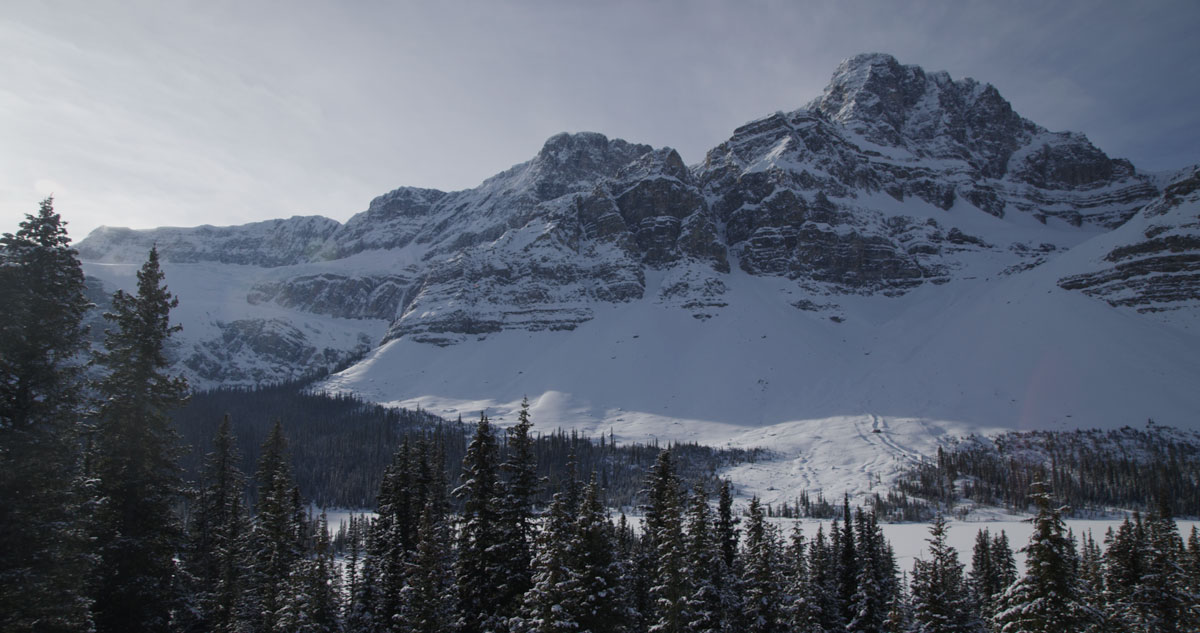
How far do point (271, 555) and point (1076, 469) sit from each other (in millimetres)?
168501

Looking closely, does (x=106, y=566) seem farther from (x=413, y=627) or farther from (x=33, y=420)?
(x=413, y=627)

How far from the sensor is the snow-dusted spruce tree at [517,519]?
28.3 metres

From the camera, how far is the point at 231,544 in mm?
36344

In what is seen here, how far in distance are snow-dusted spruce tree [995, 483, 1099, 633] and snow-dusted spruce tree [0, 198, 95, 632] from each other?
1113 inches

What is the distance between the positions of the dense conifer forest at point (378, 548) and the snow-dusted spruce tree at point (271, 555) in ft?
0.44

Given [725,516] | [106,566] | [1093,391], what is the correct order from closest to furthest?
[106,566], [725,516], [1093,391]

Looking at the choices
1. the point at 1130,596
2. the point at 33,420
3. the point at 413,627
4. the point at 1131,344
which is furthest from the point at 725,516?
the point at 1131,344

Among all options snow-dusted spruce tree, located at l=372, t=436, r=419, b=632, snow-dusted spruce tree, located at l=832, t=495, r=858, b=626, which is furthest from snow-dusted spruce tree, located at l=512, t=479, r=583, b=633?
snow-dusted spruce tree, located at l=832, t=495, r=858, b=626

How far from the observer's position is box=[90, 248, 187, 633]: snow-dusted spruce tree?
19203mm

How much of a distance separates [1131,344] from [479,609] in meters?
229

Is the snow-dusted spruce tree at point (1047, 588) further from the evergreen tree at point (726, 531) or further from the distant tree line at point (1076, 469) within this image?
the distant tree line at point (1076, 469)

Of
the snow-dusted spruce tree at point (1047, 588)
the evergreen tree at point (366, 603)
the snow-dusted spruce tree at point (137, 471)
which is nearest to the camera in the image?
the snow-dusted spruce tree at point (137, 471)

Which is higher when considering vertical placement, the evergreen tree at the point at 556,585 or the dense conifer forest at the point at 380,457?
the evergreen tree at the point at 556,585

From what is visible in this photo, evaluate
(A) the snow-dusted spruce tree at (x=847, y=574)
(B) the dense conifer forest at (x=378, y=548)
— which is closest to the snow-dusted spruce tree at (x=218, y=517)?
(B) the dense conifer forest at (x=378, y=548)
